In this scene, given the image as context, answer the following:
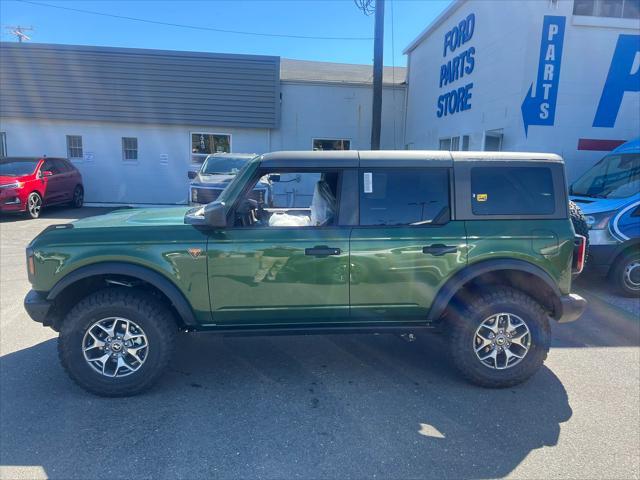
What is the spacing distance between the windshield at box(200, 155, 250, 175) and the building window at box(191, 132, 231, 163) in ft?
14.0

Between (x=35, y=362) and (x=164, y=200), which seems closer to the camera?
(x=35, y=362)

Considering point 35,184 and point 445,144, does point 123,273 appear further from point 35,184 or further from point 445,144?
point 445,144

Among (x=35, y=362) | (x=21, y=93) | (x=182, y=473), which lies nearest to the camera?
(x=182, y=473)

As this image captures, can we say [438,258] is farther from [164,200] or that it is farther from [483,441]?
[164,200]

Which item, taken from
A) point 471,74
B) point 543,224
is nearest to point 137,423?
point 543,224

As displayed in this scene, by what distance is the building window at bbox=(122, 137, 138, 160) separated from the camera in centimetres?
1452

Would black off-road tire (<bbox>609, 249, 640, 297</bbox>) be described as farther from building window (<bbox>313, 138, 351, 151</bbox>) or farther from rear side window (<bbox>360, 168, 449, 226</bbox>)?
building window (<bbox>313, 138, 351, 151</bbox>)

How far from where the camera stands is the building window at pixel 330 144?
15.2 metres

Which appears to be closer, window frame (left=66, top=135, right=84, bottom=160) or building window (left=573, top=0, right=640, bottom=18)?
building window (left=573, top=0, right=640, bottom=18)

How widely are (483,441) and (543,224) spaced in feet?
5.59

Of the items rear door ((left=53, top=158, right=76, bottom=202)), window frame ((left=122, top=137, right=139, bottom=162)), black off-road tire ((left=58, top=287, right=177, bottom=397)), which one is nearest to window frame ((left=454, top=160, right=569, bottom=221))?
black off-road tire ((left=58, top=287, right=177, bottom=397))

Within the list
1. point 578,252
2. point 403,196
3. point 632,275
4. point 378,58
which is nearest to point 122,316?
point 403,196

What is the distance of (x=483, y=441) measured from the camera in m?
2.71

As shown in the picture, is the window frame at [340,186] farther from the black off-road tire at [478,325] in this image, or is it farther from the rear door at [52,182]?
the rear door at [52,182]
